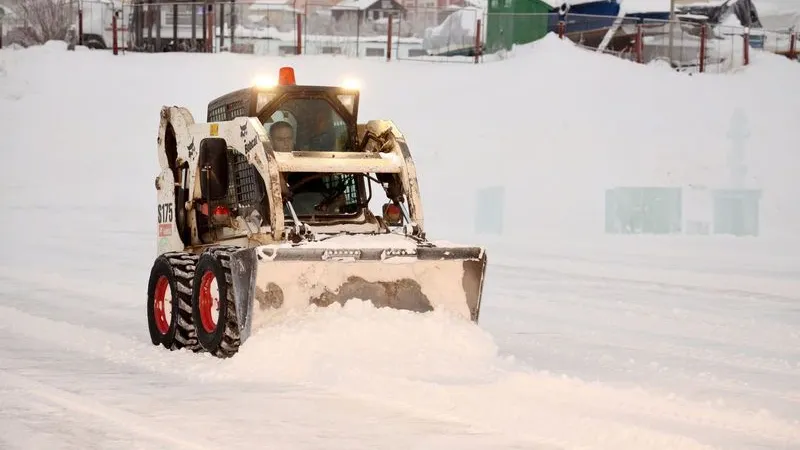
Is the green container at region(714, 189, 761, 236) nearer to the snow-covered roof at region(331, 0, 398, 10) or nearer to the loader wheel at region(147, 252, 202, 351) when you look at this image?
the loader wheel at region(147, 252, 202, 351)

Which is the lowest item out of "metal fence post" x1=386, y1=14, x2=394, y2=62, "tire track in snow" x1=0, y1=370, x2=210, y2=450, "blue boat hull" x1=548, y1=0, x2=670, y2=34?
"tire track in snow" x1=0, y1=370, x2=210, y2=450

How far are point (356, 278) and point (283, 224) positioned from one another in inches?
26.0

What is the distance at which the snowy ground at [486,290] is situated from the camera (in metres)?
7.23

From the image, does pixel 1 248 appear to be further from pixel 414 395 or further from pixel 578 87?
pixel 578 87

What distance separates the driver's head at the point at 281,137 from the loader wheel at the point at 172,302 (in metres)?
1.11

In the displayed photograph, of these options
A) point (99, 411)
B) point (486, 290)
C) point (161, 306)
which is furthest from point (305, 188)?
point (486, 290)

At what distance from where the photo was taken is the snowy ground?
723 cm

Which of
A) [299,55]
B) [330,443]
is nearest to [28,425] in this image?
[330,443]

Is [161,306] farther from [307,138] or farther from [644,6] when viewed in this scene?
[644,6]

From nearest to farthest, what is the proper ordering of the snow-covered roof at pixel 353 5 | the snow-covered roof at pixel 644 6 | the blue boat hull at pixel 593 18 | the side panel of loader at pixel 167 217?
the side panel of loader at pixel 167 217 < the blue boat hull at pixel 593 18 < the snow-covered roof at pixel 644 6 < the snow-covered roof at pixel 353 5

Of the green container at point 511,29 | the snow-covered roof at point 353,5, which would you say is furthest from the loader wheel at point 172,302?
the snow-covered roof at point 353,5

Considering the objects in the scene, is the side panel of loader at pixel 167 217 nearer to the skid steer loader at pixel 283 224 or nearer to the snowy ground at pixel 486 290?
the skid steer loader at pixel 283 224

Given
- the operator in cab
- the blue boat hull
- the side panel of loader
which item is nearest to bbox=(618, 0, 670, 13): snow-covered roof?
the blue boat hull

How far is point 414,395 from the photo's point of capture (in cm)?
778
